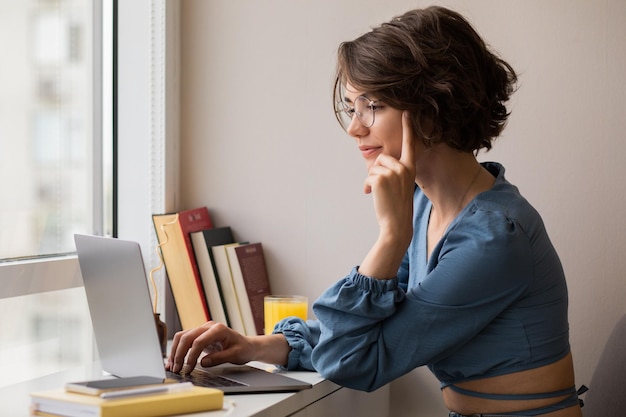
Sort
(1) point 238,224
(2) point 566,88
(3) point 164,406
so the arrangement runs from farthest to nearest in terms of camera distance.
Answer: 1. (1) point 238,224
2. (2) point 566,88
3. (3) point 164,406

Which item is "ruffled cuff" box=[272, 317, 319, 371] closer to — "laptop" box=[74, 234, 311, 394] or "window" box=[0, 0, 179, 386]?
"laptop" box=[74, 234, 311, 394]

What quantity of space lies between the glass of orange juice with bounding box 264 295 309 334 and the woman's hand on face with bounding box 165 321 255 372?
0.30m

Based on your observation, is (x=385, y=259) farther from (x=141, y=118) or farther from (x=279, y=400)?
(x=141, y=118)

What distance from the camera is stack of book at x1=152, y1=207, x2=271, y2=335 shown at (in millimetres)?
1848

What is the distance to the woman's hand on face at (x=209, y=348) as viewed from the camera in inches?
54.1

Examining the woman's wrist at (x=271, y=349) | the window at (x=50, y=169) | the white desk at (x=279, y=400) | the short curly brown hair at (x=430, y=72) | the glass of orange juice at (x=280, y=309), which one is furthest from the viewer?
the glass of orange juice at (x=280, y=309)

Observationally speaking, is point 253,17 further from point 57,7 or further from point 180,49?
point 57,7

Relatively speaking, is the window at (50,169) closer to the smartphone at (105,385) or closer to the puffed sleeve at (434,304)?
the smartphone at (105,385)

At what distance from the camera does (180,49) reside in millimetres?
2025

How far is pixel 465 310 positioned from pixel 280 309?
1.99 feet

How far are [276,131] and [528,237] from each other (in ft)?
2.82

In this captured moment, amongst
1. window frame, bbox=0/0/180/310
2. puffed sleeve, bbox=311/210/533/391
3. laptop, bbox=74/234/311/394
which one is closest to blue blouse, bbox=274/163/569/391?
puffed sleeve, bbox=311/210/533/391

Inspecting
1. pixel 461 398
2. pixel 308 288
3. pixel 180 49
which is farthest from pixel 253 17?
pixel 461 398


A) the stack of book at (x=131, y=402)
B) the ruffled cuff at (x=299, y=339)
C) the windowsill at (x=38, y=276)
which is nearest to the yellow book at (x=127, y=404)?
the stack of book at (x=131, y=402)
